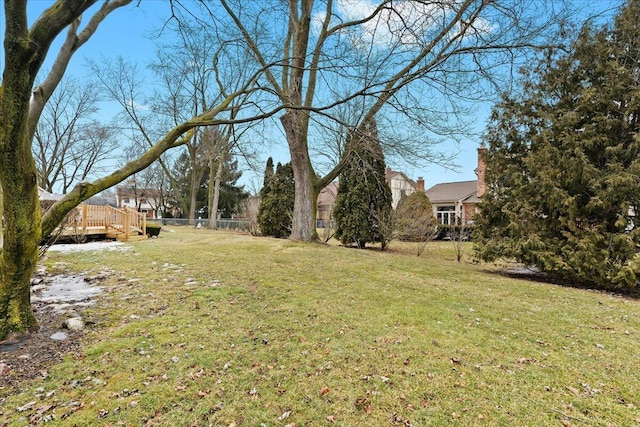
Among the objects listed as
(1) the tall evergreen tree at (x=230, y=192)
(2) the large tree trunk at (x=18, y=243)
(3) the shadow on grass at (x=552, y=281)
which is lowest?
(3) the shadow on grass at (x=552, y=281)

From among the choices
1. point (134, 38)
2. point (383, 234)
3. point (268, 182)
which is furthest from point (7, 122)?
point (268, 182)

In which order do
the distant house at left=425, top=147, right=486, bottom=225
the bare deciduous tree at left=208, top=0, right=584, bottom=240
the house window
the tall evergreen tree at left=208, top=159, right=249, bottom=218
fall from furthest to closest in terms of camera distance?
the tall evergreen tree at left=208, top=159, right=249, bottom=218
the house window
the distant house at left=425, top=147, right=486, bottom=225
the bare deciduous tree at left=208, top=0, right=584, bottom=240

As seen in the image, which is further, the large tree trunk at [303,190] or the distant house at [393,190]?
the distant house at [393,190]

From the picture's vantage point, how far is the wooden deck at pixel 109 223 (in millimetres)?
11383

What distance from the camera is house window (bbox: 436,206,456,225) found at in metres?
27.4

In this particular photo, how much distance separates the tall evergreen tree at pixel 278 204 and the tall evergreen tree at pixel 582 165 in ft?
32.4

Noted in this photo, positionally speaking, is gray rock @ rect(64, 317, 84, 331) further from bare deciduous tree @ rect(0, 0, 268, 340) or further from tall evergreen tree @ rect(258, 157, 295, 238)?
tall evergreen tree @ rect(258, 157, 295, 238)

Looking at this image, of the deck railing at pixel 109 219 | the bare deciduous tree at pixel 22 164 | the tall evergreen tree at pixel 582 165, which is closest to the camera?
the bare deciduous tree at pixel 22 164

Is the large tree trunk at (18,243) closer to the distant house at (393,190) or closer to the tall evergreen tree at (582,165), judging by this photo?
the tall evergreen tree at (582,165)

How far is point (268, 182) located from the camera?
17312 millimetres

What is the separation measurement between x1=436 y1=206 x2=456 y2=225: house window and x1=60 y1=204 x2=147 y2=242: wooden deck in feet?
72.6

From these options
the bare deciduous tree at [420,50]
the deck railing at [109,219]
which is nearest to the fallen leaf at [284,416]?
the bare deciduous tree at [420,50]

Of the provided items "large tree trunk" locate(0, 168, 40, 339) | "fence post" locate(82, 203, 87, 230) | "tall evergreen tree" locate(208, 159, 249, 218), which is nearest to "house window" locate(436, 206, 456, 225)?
"tall evergreen tree" locate(208, 159, 249, 218)

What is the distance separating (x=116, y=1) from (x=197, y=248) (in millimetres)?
6280
